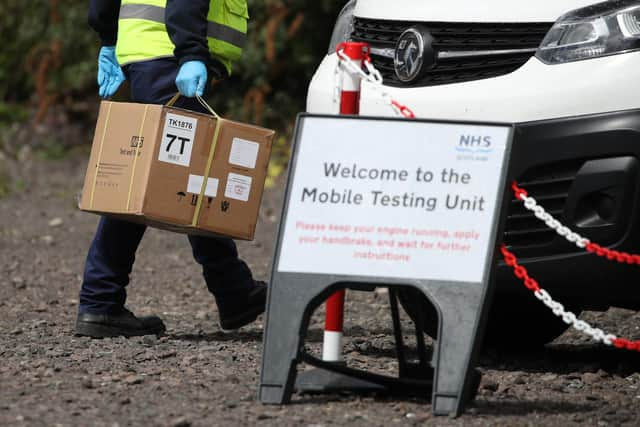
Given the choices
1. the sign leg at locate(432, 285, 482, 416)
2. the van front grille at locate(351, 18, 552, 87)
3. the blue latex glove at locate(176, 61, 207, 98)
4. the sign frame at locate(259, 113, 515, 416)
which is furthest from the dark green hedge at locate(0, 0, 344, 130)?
the sign leg at locate(432, 285, 482, 416)

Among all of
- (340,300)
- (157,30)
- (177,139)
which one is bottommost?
(340,300)

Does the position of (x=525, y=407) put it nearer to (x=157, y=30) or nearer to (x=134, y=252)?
(x=134, y=252)

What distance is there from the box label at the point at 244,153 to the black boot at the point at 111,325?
2.92 ft

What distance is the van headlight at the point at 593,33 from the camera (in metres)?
4.37

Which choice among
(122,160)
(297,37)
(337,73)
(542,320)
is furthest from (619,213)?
(297,37)

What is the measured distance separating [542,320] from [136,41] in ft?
6.69

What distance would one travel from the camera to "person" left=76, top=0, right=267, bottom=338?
17.0 feet

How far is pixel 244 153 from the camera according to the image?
5180mm

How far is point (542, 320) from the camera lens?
5.61m

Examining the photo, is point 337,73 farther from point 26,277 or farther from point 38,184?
point 38,184

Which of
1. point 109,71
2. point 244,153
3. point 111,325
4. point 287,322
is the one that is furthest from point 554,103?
point 109,71

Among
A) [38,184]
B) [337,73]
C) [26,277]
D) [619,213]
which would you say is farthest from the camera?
[38,184]

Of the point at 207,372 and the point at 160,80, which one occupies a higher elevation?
the point at 160,80

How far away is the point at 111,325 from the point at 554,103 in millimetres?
2168
